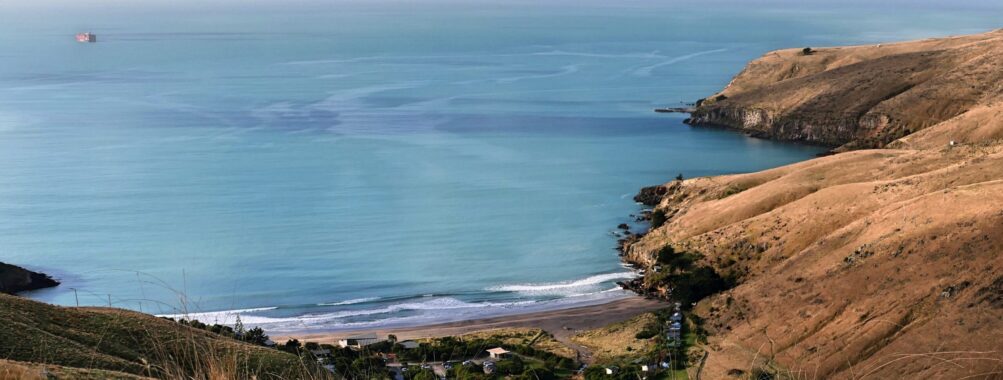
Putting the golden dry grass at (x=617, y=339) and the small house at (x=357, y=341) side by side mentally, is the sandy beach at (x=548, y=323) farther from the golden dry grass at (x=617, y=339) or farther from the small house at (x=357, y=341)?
the small house at (x=357, y=341)

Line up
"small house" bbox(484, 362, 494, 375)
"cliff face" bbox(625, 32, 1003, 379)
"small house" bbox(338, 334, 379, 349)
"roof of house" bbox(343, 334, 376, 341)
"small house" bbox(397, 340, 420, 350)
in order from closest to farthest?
"cliff face" bbox(625, 32, 1003, 379), "small house" bbox(484, 362, 494, 375), "small house" bbox(397, 340, 420, 350), "small house" bbox(338, 334, 379, 349), "roof of house" bbox(343, 334, 376, 341)

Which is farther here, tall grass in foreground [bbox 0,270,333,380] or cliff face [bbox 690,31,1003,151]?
cliff face [bbox 690,31,1003,151]

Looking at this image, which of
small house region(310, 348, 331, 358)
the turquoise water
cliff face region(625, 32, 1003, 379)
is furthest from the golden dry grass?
small house region(310, 348, 331, 358)

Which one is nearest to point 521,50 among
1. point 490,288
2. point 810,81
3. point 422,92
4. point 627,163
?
point 422,92

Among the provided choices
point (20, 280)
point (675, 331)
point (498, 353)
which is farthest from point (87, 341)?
point (20, 280)

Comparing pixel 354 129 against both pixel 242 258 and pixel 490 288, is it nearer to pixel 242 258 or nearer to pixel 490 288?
pixel 242 258

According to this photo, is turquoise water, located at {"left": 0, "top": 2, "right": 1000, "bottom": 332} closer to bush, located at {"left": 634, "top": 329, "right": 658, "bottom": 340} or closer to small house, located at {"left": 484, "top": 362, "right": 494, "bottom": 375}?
bush, located at {"left": 634, "top": 329, "right": 658, "bottom": 340}
